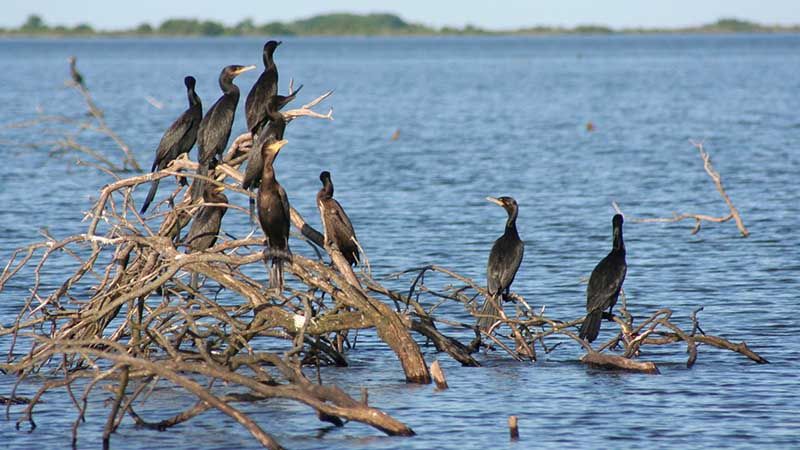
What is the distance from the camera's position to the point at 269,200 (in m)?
8.05

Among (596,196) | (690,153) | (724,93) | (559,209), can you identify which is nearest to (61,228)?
(559,209)

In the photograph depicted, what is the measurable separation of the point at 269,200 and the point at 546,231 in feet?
30.9

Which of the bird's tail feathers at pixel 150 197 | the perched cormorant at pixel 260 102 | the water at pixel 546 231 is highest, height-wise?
the perched cormorant at pixel 260 102

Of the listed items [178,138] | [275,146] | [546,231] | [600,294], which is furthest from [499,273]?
[546,231]

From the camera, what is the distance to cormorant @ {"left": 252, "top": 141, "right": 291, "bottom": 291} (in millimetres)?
8039

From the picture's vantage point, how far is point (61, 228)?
56.6 ft

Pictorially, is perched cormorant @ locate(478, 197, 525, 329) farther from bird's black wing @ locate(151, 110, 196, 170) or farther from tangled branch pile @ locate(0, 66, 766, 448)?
bird's black wing @ locate(151, 110, 196, 170)

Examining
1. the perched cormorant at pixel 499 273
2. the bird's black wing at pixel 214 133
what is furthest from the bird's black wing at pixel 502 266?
the bird's black wing at pixel 214 133

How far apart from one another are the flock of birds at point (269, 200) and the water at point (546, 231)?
1.98 feet

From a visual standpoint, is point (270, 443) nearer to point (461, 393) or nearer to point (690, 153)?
point (461, 393)

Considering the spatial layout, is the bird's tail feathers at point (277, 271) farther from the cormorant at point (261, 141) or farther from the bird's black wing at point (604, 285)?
the bird's black wing at point (604, 285)

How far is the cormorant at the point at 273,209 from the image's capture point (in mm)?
8039

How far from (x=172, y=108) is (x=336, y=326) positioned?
38.6 metres

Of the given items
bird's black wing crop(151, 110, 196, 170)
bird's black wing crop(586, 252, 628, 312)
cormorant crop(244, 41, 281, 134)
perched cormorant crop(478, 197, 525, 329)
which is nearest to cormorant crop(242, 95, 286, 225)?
cormorant crop(244, 41, 281, 134)
